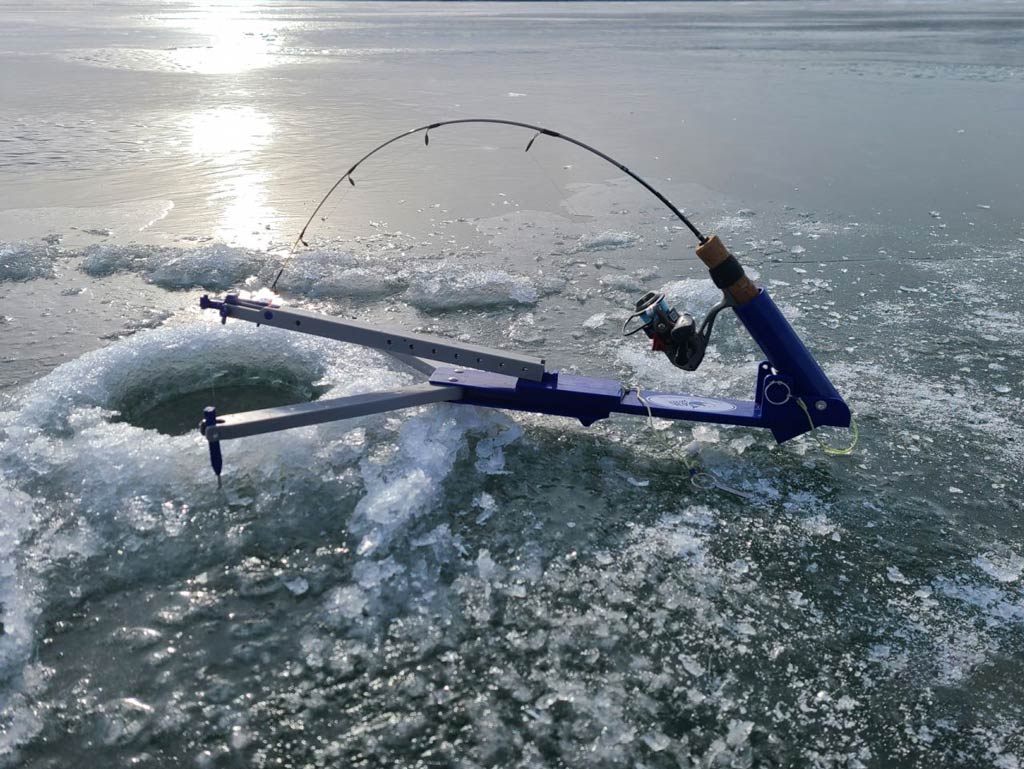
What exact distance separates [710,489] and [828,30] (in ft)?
68.4

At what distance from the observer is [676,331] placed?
10.4 feet

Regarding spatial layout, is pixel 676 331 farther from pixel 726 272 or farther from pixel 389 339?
pixel 389 339

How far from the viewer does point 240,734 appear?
7.19 ft

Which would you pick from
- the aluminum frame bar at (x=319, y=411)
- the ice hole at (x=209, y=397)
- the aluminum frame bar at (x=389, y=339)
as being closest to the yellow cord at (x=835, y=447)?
the aluminum frame bar at (x=389, y=339)

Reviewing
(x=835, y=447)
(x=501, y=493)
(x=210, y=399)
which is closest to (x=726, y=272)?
(x=835, y=447)

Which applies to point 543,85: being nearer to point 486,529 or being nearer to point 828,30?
point 486,529

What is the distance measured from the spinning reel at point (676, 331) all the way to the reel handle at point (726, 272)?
89mm

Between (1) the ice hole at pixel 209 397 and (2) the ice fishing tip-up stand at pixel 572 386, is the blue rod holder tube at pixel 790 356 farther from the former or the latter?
(1) the ice hole at pixel 209 397

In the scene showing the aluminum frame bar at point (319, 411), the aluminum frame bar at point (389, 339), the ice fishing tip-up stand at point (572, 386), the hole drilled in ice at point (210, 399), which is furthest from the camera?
the hole drilled in ice at point (210, 399)

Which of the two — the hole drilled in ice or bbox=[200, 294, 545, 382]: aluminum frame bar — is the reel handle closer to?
bbox=[200, 294, 545, 382]: aluminum frame bar

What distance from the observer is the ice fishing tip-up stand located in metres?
3.08

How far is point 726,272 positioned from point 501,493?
1174 millimetres

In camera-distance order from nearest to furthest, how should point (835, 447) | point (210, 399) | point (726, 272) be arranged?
1. point (726, 272)
2. point (835, 447)
3. point (210, 399)

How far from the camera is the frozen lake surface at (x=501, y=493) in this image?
2.26m
